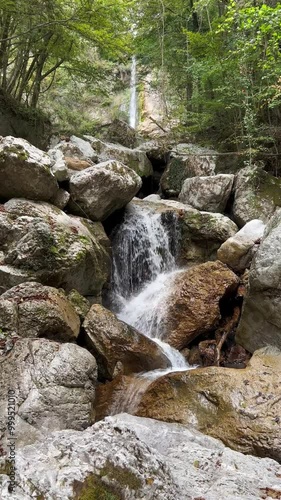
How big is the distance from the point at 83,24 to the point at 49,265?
7.01 metres

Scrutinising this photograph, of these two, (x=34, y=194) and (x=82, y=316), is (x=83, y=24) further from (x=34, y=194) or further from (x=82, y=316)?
(x=82, y=316)

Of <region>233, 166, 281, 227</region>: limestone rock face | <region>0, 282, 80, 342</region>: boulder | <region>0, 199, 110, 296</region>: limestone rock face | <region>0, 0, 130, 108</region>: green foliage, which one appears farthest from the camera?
<region>233, 166, 281, 227</region>: limestone rock face

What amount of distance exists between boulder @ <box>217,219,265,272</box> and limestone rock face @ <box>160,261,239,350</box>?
0.66 meters

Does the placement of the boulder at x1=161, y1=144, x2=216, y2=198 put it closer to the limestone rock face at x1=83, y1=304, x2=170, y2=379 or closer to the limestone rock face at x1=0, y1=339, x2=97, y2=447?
the limestone rock face at x1=83, y1=304, x2=170, y2=379

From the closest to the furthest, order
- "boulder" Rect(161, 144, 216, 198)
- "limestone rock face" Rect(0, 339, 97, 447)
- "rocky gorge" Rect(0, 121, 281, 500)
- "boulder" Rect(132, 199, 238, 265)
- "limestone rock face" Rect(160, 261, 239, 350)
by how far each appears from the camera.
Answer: "rocky gorge" Rect(0, 121, 281, 500) < "limestone rock face" Rect(0, 339, 97, 447) < "limestone rock face" Rect(160, 261, 239, 350) < "boulder" Rect(132, 199, 238, 265) < "boulder" Rect(161, 144, 216, 198)

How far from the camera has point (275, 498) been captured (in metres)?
2.80

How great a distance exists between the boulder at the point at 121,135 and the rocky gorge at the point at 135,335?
522 centimetres

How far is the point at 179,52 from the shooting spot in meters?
13.8

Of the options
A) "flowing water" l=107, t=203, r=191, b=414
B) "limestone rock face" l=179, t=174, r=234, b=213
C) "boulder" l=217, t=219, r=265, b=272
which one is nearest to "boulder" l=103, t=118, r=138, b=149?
"limestone rock face" l=179, t=174, r=234, b=213

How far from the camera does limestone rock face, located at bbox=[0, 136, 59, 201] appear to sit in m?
7.75

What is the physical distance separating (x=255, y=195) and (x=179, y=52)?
6.61 meters

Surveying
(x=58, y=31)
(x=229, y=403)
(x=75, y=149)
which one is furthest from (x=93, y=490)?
(x=75, y=149)

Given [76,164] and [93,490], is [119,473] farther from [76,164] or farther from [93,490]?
[76,164]

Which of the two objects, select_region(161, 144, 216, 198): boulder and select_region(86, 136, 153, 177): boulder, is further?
select_region(86, 136, 153, 177): boulder
